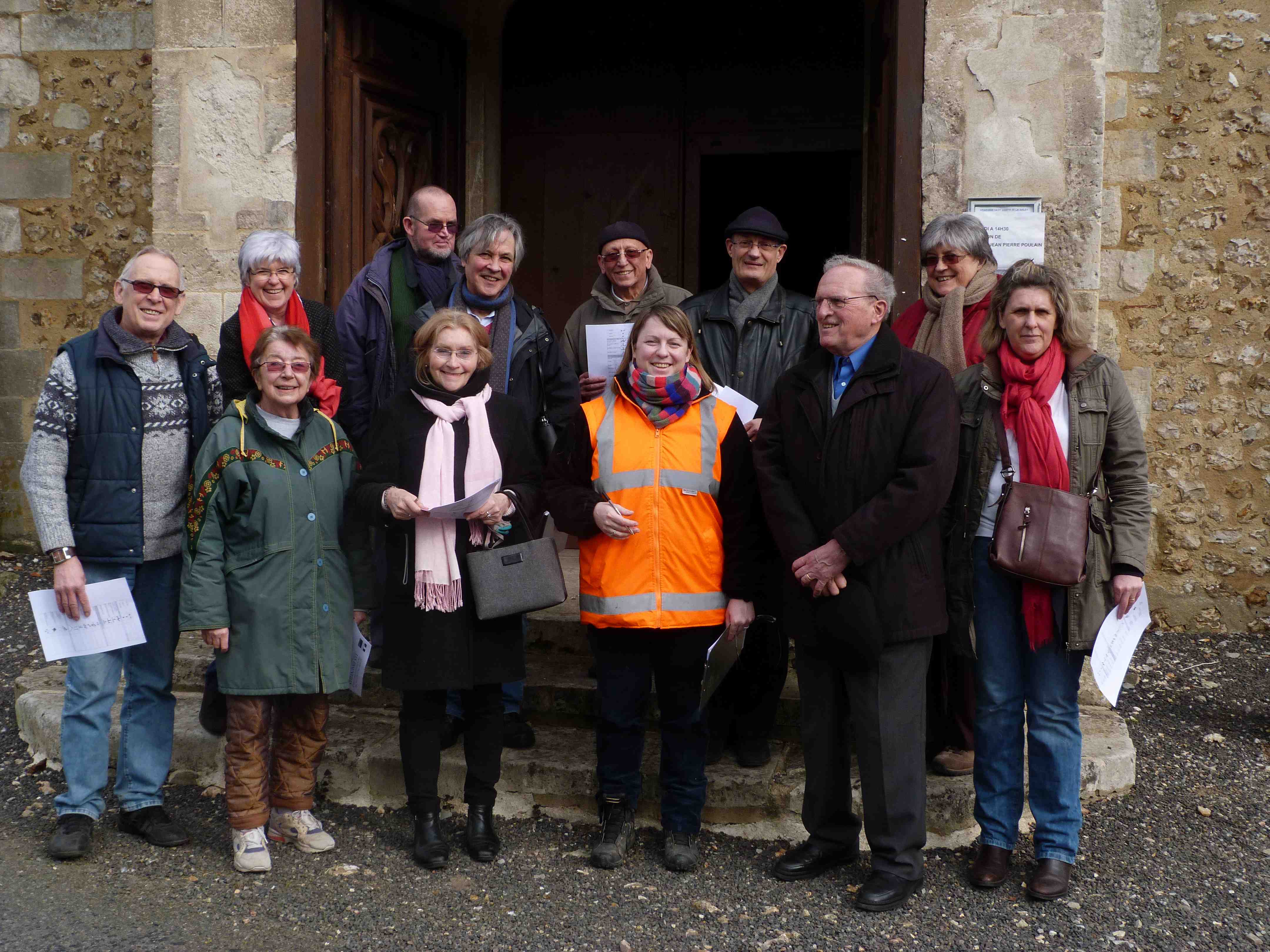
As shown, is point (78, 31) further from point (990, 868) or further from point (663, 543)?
point (990, 868)

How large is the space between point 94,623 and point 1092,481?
9.16 feet

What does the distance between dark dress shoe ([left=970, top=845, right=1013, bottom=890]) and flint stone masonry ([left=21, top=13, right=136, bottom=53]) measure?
20.5 feet

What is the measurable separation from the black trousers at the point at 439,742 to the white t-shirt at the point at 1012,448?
57.3 inches

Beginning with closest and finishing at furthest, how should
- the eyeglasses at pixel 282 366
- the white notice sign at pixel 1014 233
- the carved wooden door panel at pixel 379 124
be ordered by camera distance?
the eyeglasses at pixel 282 366
the white notice sign at pixel 1014 233
the carved wooden door panel at pixel 379 124

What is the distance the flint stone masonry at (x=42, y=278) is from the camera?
22.6 ft

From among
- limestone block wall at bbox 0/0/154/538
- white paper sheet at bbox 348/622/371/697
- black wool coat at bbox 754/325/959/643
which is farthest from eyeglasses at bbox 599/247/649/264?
limestone block wall at bbox 0/0/154/538

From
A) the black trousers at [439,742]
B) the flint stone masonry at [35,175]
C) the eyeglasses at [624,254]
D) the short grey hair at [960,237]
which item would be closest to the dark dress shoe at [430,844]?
the black trousers at [439,742]

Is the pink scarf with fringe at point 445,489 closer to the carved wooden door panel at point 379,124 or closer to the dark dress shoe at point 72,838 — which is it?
the dark dress shoe at point 72,838

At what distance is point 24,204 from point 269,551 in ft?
15.6

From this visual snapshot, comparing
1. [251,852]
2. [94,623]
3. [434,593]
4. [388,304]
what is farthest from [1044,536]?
[94,623]

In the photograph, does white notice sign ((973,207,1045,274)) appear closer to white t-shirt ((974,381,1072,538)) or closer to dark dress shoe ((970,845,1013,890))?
white t-shirt ((974,381,1072,538))


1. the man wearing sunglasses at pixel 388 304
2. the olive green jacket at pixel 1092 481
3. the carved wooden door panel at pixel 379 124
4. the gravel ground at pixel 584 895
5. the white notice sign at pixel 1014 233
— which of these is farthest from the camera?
the carved wooden door panel at pixel 379 124

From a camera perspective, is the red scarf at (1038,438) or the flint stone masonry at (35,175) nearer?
the red scarf at (1038,438)

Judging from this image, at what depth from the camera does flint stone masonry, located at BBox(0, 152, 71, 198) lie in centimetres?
680
